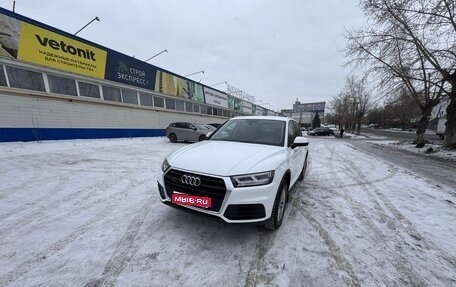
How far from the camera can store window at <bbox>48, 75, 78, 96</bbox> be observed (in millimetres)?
11703

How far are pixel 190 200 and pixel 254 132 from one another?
191 centimetres

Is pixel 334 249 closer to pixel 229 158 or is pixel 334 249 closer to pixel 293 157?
pixel 293 157

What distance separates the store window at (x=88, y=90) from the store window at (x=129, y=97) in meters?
2.15

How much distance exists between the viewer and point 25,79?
10562mm

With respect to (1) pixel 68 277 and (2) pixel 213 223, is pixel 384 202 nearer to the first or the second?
(2) pixel 213 223

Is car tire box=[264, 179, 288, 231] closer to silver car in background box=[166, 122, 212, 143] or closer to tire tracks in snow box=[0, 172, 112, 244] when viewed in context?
tire tracks in snow box=[0, 172, 112, 244]

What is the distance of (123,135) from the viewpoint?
16.3m

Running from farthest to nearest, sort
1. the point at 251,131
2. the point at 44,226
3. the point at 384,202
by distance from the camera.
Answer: the point at 384,202, the point at 251,131, the point at 44,226

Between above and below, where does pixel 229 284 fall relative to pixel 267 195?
below

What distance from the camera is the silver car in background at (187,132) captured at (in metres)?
14.8

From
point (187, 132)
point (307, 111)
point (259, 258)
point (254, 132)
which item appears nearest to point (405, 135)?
point (307, 111)

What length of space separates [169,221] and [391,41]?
17.5m

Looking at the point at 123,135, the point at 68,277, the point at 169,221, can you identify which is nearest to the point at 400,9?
→ the point at 169,221

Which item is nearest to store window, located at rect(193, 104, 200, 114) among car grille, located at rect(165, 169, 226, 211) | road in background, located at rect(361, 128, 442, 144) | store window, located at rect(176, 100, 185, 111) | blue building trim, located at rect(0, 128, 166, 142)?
store window, located at rect(176, 100, 185, 111)
